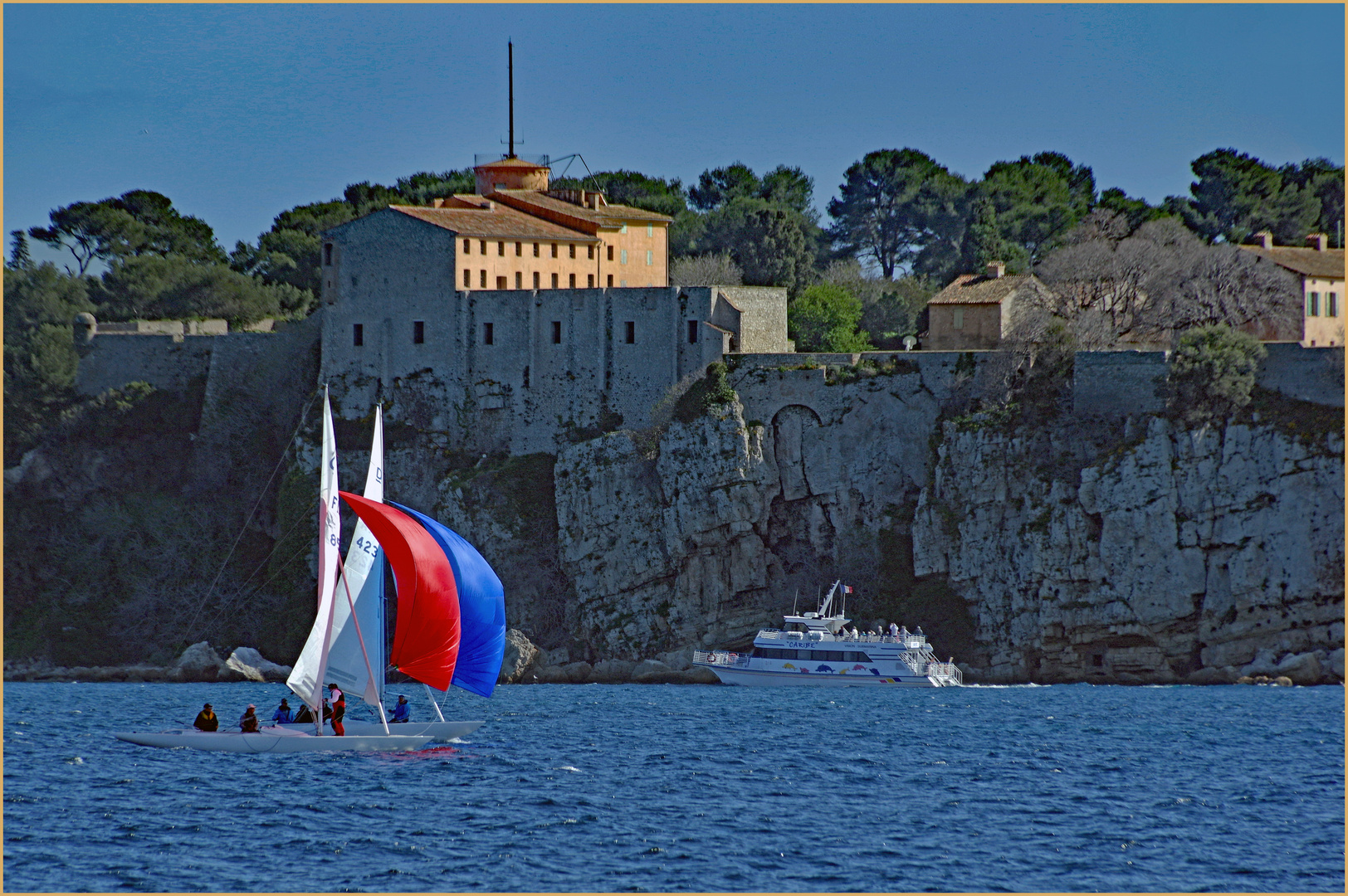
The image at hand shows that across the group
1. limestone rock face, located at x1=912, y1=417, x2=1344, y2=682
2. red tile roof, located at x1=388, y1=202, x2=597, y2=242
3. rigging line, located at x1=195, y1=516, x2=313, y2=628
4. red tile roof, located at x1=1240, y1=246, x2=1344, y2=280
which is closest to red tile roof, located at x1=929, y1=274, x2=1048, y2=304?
limestone rock face, located at x1=912, y1=417, x2=1344, y2=682

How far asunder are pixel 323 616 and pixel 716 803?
27.3ft

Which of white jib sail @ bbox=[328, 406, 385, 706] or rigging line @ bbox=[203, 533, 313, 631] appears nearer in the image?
white jib sail @ bbox=[328, 406, 385, 706]

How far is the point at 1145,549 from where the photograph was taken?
185ft

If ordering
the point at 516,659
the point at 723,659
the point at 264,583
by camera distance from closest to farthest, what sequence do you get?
the point at 723,659 < the point at 516,659 < the point at 264,583

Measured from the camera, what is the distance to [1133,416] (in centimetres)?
5875

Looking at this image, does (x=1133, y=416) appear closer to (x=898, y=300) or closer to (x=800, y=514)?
(x=800, y=514)

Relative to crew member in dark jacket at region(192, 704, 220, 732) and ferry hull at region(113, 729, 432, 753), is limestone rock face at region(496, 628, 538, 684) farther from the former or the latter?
crew member in dark jacket at region(192, 704, 220, 732)

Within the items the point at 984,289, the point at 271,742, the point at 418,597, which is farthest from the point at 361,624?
the point at 984,289

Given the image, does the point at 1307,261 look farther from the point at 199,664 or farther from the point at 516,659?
the point at 199,664

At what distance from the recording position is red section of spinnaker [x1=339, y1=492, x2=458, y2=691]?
37656mm

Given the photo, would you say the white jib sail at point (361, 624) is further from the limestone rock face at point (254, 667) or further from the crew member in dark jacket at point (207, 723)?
the limestone rock face at point (254, 667)

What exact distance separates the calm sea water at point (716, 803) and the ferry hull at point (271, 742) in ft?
1.07

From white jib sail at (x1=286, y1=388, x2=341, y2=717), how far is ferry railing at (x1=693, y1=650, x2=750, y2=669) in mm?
22507

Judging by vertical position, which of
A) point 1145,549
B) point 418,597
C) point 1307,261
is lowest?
point 418,597
